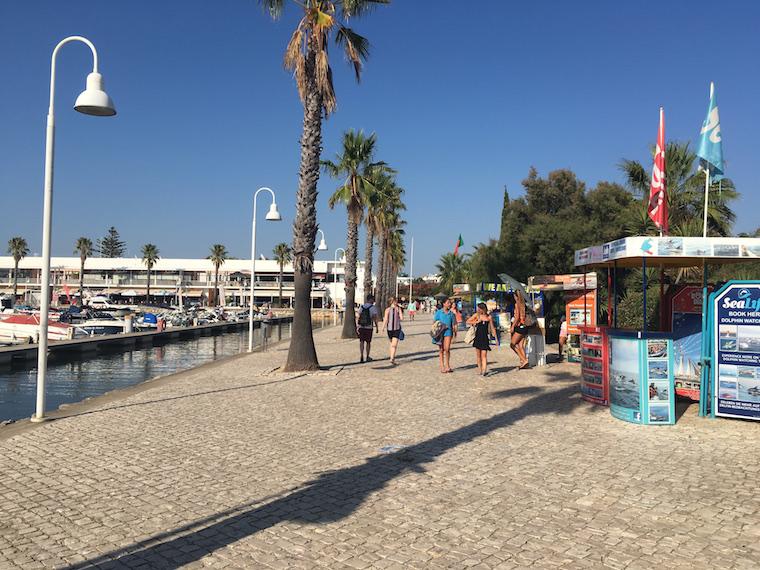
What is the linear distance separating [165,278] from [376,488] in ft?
318

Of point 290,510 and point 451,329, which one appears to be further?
point 451,329

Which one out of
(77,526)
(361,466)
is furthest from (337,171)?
(77,526)

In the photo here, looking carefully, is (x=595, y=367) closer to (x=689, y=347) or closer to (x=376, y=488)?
(x=689, y=347)

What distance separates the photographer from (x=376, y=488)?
569 centimetres

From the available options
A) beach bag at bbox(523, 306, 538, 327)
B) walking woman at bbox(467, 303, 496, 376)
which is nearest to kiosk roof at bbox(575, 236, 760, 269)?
walking woman at bbox(467, 303, 496, 376)

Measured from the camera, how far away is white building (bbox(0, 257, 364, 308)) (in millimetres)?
93125

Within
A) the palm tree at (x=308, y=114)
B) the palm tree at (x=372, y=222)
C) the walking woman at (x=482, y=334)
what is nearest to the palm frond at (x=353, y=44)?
the palm tree at (x=308, y=114)

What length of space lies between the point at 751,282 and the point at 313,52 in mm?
10309

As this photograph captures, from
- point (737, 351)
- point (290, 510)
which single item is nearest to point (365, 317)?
point (737, 351)

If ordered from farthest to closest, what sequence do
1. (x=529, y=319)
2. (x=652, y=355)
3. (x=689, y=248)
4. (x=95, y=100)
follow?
(x=529, y=319) < (x=689, y=248) < (x=652, y=355) < (x=95, y=100)

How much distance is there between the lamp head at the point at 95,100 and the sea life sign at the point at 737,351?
876 centimetres

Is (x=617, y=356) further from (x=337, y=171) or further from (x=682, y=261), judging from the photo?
(x=337, y=171)

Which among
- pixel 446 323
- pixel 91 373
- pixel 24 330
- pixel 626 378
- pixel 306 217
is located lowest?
pixel 91 373

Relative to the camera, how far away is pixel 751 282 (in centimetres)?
809
